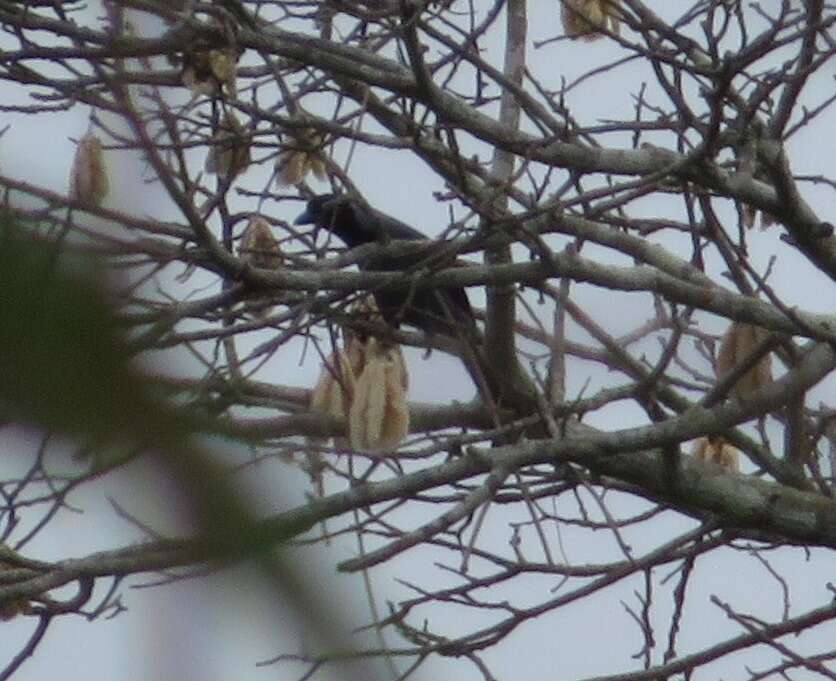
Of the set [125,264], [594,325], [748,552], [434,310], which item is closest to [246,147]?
[594,325]

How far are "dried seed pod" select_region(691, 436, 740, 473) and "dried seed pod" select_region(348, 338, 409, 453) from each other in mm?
1228

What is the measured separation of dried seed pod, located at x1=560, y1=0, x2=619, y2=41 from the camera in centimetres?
442

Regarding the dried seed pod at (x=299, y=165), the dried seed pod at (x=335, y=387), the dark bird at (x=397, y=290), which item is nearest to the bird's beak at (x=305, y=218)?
the dark bird at (x=397, y=290)

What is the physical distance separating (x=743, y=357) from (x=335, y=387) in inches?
43.7

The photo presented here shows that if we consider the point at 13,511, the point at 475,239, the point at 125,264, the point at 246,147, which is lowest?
the point at 125,264

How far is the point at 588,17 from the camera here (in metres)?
4.48

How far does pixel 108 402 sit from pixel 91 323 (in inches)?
0.6

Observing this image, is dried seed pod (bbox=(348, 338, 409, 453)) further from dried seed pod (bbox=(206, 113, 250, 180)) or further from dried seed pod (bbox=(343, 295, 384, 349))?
dried seed pod (bbox=(206, 113, 250, 180))

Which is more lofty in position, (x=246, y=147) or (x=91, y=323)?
(x=246, y=147)

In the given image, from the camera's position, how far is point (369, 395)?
144 inches

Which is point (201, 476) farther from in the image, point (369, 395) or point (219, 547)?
A: point (369, 395)

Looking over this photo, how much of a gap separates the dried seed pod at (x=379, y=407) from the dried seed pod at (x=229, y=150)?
2.07ft

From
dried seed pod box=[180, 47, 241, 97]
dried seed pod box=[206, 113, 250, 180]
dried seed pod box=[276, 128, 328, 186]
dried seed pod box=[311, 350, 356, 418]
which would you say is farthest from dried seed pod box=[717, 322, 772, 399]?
dried seed pod box=[180, 47, 241, 97]

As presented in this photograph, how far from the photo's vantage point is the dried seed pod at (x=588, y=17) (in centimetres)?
442
